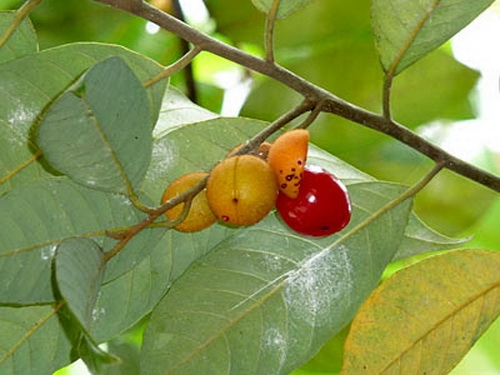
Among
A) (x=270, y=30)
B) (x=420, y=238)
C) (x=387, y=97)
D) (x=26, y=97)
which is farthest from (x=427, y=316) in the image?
(x=26, y=97)

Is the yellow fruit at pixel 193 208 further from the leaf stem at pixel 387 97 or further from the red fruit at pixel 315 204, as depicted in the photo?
the leaf stem at pixel 387 97

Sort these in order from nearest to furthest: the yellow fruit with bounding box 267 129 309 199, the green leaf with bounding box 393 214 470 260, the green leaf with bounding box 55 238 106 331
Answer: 1. the green leaf with bounding box 55 238 106 331
2. the yellow fruit with bounding box 267 129 309 199
3. the green leaf with bounding box 393 214 470 260

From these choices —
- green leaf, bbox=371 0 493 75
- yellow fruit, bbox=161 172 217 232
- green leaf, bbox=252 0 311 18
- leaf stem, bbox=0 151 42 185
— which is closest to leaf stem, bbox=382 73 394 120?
green leaf, bbox=371 0 493 75

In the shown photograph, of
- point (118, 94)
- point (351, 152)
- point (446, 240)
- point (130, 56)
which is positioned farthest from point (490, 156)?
point (118, 94)

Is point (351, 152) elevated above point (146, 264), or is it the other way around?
point (146, 264)

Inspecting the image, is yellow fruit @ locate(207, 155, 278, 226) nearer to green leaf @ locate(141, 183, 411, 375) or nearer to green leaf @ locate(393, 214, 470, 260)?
green leaf @ locate(141, 183, 411, 375)

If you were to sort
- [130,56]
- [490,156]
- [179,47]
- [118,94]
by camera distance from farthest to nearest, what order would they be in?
Result: [490,156] → [179,47] → [130,56] → [118,94]

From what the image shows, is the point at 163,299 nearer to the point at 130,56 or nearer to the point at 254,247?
the point at 254,247
